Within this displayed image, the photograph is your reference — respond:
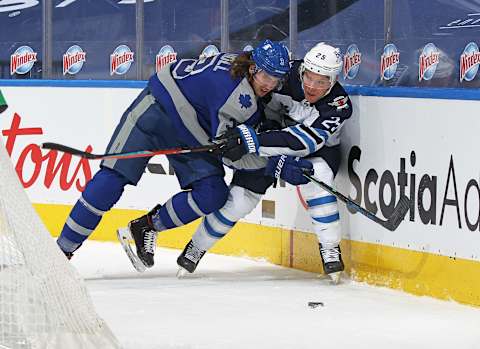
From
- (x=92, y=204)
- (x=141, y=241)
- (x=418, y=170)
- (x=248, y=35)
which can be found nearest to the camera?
(x=418, y=170)

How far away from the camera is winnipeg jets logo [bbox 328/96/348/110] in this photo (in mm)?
5402

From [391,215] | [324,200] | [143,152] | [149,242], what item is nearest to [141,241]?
[149,242]

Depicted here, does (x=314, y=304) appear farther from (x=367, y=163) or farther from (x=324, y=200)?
(x=367, y=163)

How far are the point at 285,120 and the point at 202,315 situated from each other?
3.77 feet

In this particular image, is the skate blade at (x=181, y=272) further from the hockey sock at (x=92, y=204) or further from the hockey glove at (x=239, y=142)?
the hockey glove at (x=239, y=142)

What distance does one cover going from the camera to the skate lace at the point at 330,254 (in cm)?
546

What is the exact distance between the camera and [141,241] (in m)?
5.66

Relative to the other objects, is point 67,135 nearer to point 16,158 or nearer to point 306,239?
point 16,158

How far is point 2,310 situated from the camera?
3629mm

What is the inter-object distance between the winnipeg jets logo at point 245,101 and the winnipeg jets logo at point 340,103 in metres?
0.32

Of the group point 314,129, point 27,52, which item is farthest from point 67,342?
point 27,52

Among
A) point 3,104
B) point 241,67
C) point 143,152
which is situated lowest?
point 143,152

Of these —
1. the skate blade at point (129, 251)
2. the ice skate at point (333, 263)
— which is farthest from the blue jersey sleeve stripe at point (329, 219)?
the skate blade at point (129, 251)

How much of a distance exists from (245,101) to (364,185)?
0.59 metres
